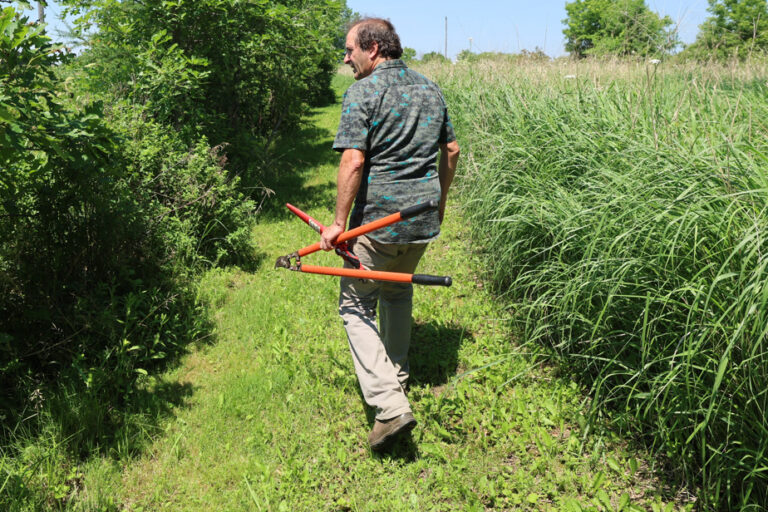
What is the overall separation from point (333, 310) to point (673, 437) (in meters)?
2.85

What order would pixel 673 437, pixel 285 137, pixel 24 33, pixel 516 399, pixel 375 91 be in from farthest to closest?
pixel 285 137
pixel 516 399
pixel 375 91
pixel 673 437
pixel 24 33

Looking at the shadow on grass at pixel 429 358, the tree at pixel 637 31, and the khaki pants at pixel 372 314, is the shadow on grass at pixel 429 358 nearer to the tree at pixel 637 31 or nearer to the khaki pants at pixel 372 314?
the khaki pants at pixel 372 314

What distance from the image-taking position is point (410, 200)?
296 centimetres

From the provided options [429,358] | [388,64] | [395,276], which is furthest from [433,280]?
[429,358]

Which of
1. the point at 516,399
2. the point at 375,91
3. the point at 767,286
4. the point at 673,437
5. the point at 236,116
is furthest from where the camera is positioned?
the point at 236,116

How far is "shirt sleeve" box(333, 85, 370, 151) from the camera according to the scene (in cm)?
283

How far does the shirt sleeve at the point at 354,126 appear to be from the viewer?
2.83 m

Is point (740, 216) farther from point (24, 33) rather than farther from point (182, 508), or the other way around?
point (24, 33)

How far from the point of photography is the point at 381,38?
3.01 metres

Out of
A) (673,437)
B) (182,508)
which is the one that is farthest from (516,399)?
(182,508)

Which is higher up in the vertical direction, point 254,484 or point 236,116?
point 236,116

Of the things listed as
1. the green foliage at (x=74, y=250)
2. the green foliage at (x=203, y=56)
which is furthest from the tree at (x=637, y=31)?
the green foliage at (x=74, y=250)

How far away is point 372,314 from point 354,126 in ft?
3.58

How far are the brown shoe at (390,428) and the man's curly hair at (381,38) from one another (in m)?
1.97
